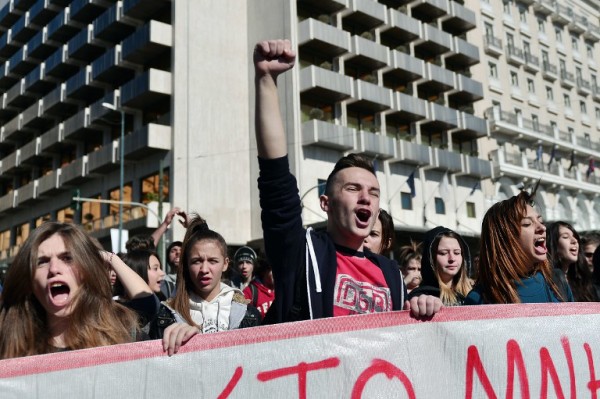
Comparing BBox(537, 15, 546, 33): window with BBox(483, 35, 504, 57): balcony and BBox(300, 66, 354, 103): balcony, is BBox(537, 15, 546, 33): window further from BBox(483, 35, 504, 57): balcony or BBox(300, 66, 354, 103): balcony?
BBox(300, 66, 354, 103): balcony

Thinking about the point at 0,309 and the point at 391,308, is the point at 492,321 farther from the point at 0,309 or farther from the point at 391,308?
the point at 0,309

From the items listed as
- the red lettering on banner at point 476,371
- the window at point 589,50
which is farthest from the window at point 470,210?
the red lettering on banner at point 476,371

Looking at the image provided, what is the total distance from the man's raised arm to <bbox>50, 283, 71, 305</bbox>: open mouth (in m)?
1.08

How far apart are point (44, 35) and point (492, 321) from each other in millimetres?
40180

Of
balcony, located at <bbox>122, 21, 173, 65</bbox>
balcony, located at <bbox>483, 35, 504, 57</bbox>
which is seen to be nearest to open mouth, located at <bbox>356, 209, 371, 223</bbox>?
balcony, located at <bbox>122, 21, 173, 65</bbox>

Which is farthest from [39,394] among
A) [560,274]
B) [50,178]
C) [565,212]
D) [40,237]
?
[565,212]

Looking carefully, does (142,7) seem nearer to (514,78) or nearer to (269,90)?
(514,78)

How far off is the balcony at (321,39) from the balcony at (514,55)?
13.8 metres

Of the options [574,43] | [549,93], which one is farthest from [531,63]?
[574,43]

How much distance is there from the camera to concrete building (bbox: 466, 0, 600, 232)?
38.8m

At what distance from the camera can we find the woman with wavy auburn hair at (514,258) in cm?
332

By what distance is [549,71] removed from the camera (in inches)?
1706

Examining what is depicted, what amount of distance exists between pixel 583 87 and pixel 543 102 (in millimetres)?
5722

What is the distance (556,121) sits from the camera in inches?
1698
